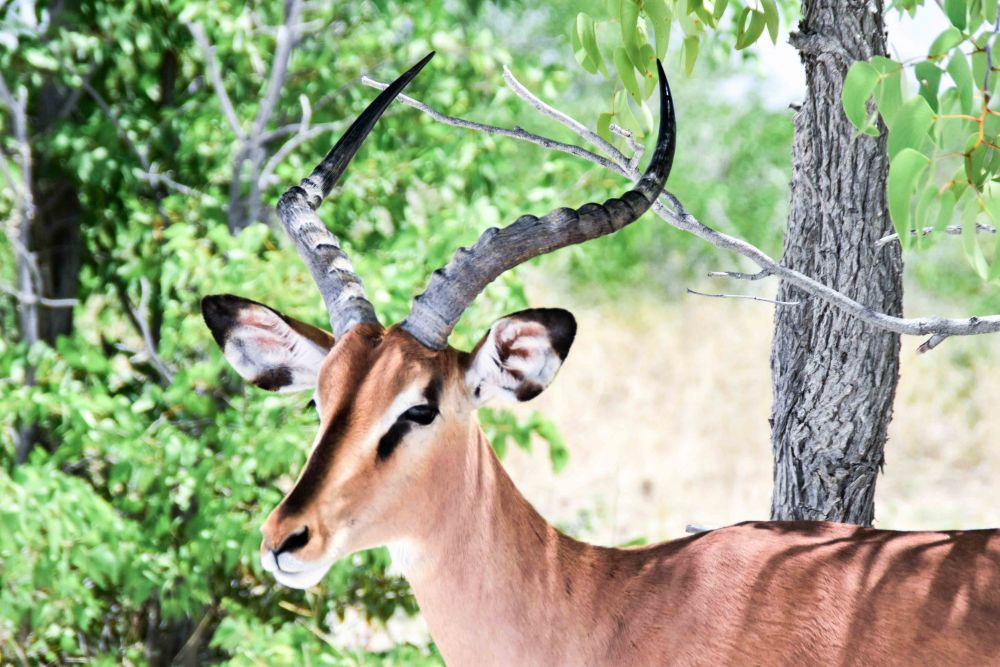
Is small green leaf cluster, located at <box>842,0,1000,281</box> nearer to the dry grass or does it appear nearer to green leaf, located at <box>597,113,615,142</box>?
green leaf, located at <box>597,113,615,142</box>

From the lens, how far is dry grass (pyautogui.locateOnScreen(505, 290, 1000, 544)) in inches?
380

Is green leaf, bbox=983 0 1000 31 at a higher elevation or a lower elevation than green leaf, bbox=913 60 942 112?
higher

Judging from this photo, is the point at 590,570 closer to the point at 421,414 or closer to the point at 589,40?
the point at 421,414

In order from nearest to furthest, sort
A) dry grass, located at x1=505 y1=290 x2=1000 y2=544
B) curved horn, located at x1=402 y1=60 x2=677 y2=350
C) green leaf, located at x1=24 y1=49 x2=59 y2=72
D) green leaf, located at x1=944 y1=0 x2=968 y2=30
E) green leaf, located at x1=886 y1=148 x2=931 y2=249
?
1. green leaf, located at x1=886 y1=148 x2=931 y2=249
2. green leaf, located at x1=944 y1=0 x2=968 y2=30
3. curved horn, located at x1=402 y1=60 x2=677 y2=350
4. green leaf, located at x1=24 y1=49 x2=59 y2=72
5. dry grass, located at x1=505 y1=290 x2=1000 y2=544

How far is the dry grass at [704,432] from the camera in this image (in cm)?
966

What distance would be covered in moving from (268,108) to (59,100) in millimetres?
1540

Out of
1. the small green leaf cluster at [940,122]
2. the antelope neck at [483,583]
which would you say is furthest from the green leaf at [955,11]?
the antelope neck at [483,583]

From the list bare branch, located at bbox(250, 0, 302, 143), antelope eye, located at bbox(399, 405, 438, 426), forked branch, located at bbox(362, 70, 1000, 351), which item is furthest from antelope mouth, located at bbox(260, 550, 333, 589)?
bare branch, located at bbox(250, 0, 302, 143)

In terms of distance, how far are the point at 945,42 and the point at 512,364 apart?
1.14 metres

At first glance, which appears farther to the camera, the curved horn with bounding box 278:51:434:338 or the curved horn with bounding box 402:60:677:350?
the curved horn with bounding box 278:51:434:338

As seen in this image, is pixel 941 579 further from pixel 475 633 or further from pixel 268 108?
pixel 268 108

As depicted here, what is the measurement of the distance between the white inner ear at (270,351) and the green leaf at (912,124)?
1.44 metres

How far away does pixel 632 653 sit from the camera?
275 cm

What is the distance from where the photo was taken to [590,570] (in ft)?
9.55
